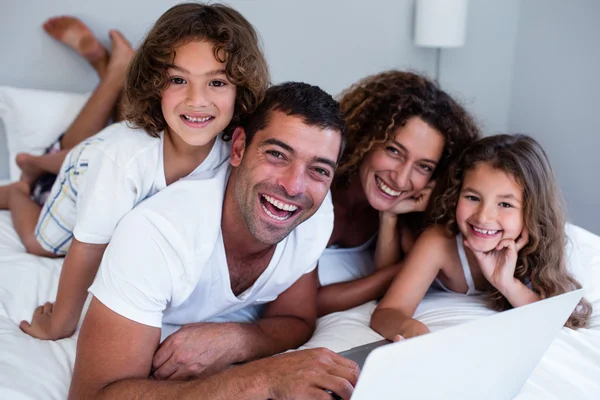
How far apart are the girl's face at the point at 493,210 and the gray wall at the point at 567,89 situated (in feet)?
4.57

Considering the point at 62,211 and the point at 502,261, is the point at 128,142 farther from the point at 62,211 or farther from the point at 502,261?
the point at 502,261

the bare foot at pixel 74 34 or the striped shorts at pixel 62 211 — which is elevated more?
the bare foot at pixel 74 34

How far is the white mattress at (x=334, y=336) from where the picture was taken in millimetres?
1330

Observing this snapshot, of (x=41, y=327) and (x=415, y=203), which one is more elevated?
(x=415, y=203)

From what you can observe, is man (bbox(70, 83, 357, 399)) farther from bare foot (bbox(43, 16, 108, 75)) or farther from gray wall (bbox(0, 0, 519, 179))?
gray wall (bbox(0, 0, 519, 179))

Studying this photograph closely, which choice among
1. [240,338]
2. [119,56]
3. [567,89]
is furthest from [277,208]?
[567,89]

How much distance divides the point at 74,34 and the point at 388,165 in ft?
4.42

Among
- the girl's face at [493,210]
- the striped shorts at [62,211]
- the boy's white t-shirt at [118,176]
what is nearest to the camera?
the boy's white t-shirt at [118,176]

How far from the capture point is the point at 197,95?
60.8 inches

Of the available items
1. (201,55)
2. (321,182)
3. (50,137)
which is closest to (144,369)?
(321,182)

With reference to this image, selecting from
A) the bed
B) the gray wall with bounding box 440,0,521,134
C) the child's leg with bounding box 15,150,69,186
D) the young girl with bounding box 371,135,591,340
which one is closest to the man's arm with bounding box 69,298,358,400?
the bed

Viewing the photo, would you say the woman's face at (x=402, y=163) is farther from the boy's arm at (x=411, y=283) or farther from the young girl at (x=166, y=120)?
the young girl at (x=166, y=120)


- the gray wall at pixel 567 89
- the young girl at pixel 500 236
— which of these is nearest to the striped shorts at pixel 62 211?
the young girl at pixel 500 236

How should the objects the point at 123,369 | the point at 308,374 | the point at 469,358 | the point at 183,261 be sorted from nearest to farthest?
the point at 469,358 < the point at 308,374 < the point at 123,369 < the point at 183,261
